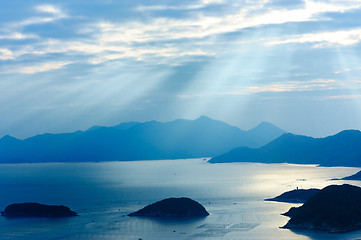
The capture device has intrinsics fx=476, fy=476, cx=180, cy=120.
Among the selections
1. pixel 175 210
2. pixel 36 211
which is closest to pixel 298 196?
pixel 175 210

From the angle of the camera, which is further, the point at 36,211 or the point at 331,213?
the point at 36,211

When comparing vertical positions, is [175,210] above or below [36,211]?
below

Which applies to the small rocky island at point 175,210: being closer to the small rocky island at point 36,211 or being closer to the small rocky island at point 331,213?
the small rocky island at point 36,211

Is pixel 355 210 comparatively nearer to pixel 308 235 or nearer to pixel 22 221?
pixel 308 235

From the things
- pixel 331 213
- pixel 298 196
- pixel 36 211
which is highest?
pixel 36 211

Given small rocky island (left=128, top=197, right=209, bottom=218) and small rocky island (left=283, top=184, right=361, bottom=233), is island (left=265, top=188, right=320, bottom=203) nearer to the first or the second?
small rocky island (left=128, top=197, right=209, bottom=218)

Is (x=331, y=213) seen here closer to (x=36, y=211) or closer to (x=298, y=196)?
(x=298, y=196)

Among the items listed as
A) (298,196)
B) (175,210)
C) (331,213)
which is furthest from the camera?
(298,196)
